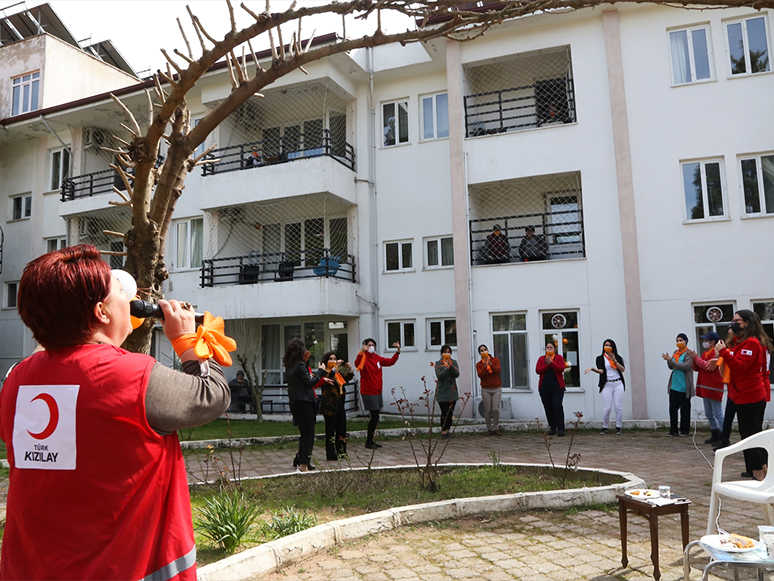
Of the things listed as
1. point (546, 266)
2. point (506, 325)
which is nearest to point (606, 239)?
point (546, 266)

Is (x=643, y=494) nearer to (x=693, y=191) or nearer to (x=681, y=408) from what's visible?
(x=681, y=408)

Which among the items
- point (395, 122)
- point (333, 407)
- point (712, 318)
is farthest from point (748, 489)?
point (395, 122)

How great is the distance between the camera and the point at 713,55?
14.1m

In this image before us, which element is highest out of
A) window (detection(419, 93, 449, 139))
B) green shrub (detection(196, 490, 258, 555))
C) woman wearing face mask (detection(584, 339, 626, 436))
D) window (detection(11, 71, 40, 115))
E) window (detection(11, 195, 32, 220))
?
window (detection(11, 71, 40, 115))

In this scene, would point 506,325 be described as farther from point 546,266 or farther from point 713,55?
point 713,55

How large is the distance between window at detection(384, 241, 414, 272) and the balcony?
3690 millimetres

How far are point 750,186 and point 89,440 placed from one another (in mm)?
15413

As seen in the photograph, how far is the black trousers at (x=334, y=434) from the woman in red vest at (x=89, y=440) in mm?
7241

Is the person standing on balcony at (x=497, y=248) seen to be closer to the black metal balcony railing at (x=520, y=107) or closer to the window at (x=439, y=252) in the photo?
the window at (x=439, y=252)

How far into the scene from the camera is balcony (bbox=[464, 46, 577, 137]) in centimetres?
1586

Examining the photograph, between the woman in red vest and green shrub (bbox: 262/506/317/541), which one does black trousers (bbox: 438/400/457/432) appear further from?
the woman in red vest

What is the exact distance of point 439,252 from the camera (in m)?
17.0

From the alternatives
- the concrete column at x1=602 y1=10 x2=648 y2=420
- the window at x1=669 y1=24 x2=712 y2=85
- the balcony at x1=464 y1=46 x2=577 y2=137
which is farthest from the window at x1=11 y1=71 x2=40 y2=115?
the window at x1=669 y1=24 x2=712 y2=85

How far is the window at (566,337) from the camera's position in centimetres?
1454
